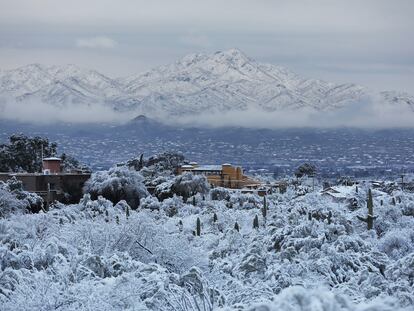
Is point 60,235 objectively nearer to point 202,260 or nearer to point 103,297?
point 202,260

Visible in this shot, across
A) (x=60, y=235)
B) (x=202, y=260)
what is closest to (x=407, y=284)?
→ (x=202, y=260)

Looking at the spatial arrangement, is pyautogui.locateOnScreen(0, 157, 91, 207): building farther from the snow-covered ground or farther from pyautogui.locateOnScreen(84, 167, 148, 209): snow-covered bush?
the snow-covered ground

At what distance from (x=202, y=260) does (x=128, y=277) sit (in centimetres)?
440

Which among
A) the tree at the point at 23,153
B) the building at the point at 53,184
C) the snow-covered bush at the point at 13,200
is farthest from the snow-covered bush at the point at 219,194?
the tree at the point at 23,153

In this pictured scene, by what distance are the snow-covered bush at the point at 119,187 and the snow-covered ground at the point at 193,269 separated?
867 inches

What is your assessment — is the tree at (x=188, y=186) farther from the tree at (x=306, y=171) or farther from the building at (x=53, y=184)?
the tree at (x=306, y=171)

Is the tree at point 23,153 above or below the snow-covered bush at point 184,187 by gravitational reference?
above

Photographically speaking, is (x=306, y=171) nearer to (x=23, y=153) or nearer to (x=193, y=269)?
(x=23, y=153)

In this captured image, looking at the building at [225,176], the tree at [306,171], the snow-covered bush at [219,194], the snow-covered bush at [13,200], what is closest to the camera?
the snow-covered bush at [13,200]

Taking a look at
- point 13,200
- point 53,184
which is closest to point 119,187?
point 53,184

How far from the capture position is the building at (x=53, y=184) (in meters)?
46.8

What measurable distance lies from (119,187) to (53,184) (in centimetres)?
577

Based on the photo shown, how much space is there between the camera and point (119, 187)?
43688 millimetres

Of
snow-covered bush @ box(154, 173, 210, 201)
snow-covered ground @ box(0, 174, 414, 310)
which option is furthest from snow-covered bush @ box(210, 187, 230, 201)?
snow-covered ground @ box(0, 174, 414, 310)
